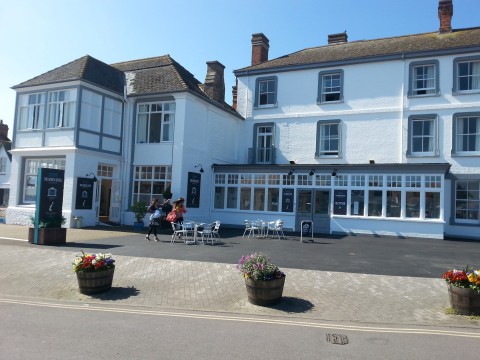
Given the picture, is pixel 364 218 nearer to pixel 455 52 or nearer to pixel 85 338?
pixel 455 52

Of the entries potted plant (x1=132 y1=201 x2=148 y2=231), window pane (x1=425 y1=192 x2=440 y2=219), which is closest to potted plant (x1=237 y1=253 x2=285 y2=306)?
potted plant (x1=132 y1=201 x2=148 y2=231)

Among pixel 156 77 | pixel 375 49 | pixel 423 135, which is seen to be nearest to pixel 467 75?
pixel 423 135

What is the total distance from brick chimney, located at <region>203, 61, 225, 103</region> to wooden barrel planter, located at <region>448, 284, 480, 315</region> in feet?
63.0

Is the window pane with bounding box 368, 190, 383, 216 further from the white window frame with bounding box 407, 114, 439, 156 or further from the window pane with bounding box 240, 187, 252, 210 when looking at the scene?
the window pane with bounding box 240, 187, 252, 210

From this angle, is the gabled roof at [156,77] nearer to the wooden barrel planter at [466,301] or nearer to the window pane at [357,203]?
the window pane at [357,203]

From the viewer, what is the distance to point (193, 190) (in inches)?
842

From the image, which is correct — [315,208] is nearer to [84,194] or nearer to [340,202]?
[340,202]

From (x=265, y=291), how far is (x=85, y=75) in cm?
1672

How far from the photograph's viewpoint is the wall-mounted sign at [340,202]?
67.8 feet

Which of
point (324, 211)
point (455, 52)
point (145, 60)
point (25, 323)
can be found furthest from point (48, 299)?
point (455, 52)

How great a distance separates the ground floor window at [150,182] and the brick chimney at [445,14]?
17498mm

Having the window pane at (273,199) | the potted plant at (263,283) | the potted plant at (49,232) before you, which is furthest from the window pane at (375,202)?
the potted plant at (49,232)

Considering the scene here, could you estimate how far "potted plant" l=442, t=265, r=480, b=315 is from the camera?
7.09m

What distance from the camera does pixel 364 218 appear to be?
20172 mm
